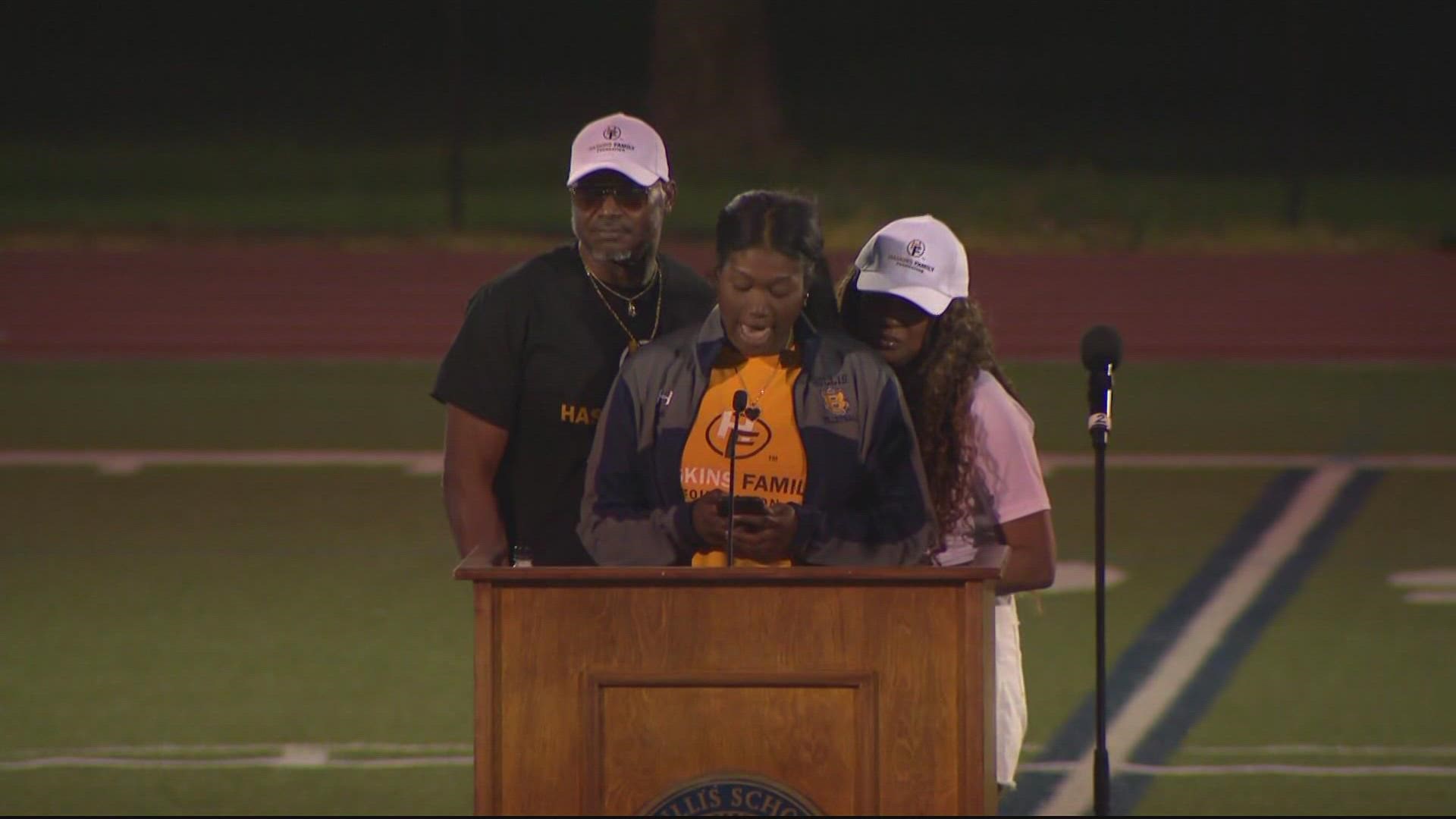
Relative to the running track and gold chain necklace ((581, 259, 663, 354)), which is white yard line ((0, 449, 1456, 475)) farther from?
gold chain necklace ((581, 259, 663, 354))

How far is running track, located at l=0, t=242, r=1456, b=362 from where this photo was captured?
16.4m

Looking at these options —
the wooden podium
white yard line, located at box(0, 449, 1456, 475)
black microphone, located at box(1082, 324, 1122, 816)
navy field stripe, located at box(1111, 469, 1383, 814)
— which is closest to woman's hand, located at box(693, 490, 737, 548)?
the wooden podium

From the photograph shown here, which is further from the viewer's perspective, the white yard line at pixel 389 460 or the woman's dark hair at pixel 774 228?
the white yard line at pixel 389 460

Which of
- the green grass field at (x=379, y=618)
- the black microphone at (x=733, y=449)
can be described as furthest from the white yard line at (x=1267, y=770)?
the black microphone at (x=733, y=449)

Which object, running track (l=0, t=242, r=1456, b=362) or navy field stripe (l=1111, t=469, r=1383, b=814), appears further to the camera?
running track (l=0, t=242, r=1456, b=362)

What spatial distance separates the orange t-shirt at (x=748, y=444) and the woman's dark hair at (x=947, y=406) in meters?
0.37

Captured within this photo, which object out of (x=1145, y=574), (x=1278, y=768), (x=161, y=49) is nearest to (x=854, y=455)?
(x=1278, y=768)

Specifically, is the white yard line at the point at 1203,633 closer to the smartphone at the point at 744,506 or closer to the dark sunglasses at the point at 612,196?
the dark sunglasses at the point at 612,196

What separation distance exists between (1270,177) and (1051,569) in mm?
20556

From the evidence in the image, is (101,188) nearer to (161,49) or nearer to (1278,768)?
(161,49)

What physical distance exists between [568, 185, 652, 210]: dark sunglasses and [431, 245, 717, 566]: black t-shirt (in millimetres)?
159

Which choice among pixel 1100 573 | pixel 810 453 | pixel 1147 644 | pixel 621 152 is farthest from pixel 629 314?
pixel 1147 644

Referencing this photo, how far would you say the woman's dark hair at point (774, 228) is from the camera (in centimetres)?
416

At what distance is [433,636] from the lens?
→ 820 centimetres
